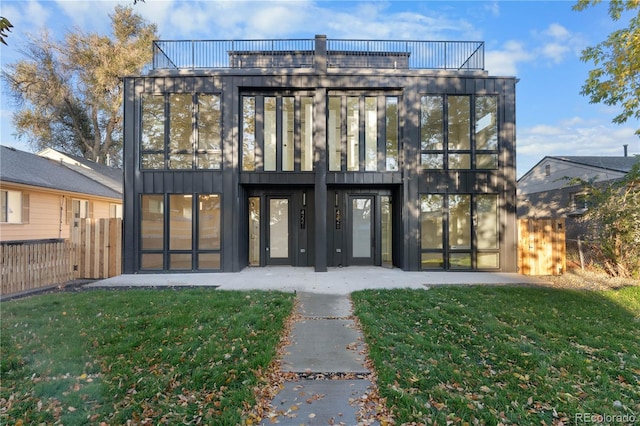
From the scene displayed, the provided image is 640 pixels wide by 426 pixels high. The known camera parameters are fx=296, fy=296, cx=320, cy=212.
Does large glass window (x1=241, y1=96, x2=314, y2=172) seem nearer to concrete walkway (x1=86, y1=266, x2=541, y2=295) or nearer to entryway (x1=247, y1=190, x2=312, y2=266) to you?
entryway (x1=247, y1=190, x2=312, y2=266)

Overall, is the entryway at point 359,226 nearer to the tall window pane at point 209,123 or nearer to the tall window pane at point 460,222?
the tall window pane at point 460,222

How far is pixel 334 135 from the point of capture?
29.1 feet

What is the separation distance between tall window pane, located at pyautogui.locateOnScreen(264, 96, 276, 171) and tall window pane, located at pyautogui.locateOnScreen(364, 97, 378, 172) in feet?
8.96

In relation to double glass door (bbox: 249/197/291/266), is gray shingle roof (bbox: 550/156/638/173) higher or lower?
higher

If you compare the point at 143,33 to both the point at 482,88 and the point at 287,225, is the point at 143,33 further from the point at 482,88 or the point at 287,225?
the point at 482,88

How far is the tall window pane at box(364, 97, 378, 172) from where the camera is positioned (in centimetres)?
880

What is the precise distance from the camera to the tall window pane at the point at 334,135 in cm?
881

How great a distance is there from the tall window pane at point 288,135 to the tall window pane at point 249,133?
2.89ft

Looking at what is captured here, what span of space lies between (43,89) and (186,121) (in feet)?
50.6

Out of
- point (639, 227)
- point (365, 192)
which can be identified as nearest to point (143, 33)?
point (365, 192)

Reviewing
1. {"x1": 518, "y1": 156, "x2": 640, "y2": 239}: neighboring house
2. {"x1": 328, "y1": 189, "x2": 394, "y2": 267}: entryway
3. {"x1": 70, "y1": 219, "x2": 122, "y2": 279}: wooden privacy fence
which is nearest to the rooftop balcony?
{"x1": 328, "y1": 189, "x2": 394, "y2": 267}: entryway

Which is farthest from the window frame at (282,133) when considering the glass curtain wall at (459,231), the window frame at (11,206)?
the window frame at (11,206)

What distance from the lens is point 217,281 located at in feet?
24.1

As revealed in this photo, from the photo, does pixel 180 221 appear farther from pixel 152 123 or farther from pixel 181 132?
pixel 152 123
